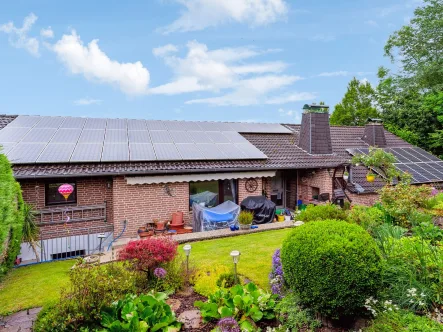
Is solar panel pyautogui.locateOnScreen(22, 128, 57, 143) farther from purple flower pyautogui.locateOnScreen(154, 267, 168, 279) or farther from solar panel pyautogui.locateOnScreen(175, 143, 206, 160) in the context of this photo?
purple flower pyautogui.locateOnScreen(154, 267, 168, 279)

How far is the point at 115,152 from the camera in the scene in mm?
15305

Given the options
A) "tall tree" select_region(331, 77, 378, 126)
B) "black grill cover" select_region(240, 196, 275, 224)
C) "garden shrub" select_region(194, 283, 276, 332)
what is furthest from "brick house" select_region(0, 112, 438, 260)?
"tall tree" select_region(331, 77, 378, 126)

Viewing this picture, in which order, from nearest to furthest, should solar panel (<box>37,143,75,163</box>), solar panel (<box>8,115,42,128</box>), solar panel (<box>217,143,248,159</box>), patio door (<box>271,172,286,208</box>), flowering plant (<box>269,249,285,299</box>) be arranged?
flowering plant (<box>269,249,285,299</box>), solar panel (<box>37,143,75,163</box>), solar panel (<box>8,115,42,128</box>), solar panel (<box>217,143,248,159</box>), patio door (<box>271,172,286,208</box>)

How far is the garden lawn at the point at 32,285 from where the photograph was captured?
290 inches

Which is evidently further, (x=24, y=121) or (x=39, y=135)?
(x=24, y=121)

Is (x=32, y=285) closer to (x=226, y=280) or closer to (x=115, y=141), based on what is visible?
(x=226, y=280)

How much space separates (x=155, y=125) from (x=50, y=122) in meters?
6.79

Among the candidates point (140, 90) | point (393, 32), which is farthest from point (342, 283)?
point (393, 32)

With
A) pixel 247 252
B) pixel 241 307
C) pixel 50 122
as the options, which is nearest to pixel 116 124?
pixel 50 122

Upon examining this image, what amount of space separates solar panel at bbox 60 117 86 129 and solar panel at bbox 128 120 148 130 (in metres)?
3.08

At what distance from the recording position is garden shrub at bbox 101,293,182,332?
5.42m

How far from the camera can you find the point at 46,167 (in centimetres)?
1350

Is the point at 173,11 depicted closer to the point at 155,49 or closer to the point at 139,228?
the point at 155,49

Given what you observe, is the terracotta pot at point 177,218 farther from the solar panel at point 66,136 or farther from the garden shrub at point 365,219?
the garden shrub at point 365,219
